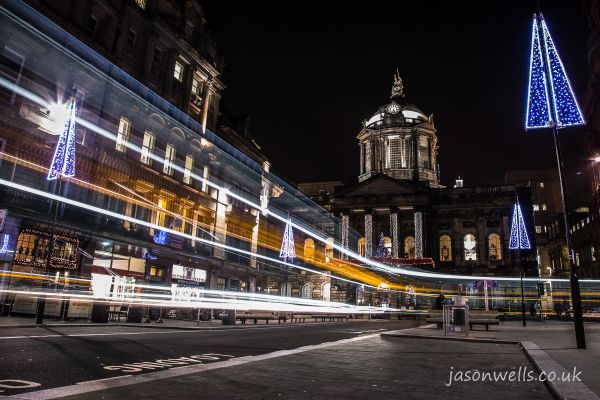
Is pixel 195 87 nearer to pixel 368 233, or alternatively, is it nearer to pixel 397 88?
pixel 368 233

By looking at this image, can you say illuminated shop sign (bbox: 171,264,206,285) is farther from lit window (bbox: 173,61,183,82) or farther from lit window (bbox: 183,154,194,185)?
lit window (bbox: 173,61,183,82)

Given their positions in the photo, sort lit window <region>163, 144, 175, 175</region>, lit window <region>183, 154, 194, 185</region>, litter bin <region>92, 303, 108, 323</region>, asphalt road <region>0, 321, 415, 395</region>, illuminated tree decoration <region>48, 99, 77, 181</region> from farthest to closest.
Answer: lit window <region>183, 154, 194, 185</region>, lit window <region>163, 144, 175, 175</region>, litter bin <region>92, 303, 108, 323</region>, illuminated tree decoration <region>48, 99, 77, 181</region>, asphalt road <region>0, 321, 415, 395</region>

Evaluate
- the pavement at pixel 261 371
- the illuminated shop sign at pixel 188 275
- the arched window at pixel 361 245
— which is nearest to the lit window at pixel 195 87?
the illuminated shop sign at pixel 188 275

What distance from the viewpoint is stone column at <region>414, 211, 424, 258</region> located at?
71.1m

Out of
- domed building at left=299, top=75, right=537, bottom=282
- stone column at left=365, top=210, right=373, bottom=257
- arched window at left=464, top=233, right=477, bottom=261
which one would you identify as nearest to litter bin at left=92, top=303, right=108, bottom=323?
domed building at left=299, top=75, right=537, bottom=282

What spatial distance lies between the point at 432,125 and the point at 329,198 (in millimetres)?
29035

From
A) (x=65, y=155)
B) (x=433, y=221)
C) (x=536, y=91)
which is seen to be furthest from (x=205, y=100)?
(x=433, y=221)

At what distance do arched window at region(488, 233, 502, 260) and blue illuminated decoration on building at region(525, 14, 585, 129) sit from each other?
6320cm

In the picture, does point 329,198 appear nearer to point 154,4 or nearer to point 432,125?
point 432,125

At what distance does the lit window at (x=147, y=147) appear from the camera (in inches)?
1086

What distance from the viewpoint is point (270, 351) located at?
10.7m

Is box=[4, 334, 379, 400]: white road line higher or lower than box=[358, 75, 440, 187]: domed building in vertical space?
lower

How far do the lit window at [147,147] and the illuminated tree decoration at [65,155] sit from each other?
27.5ft

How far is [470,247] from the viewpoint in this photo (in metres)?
72.9
